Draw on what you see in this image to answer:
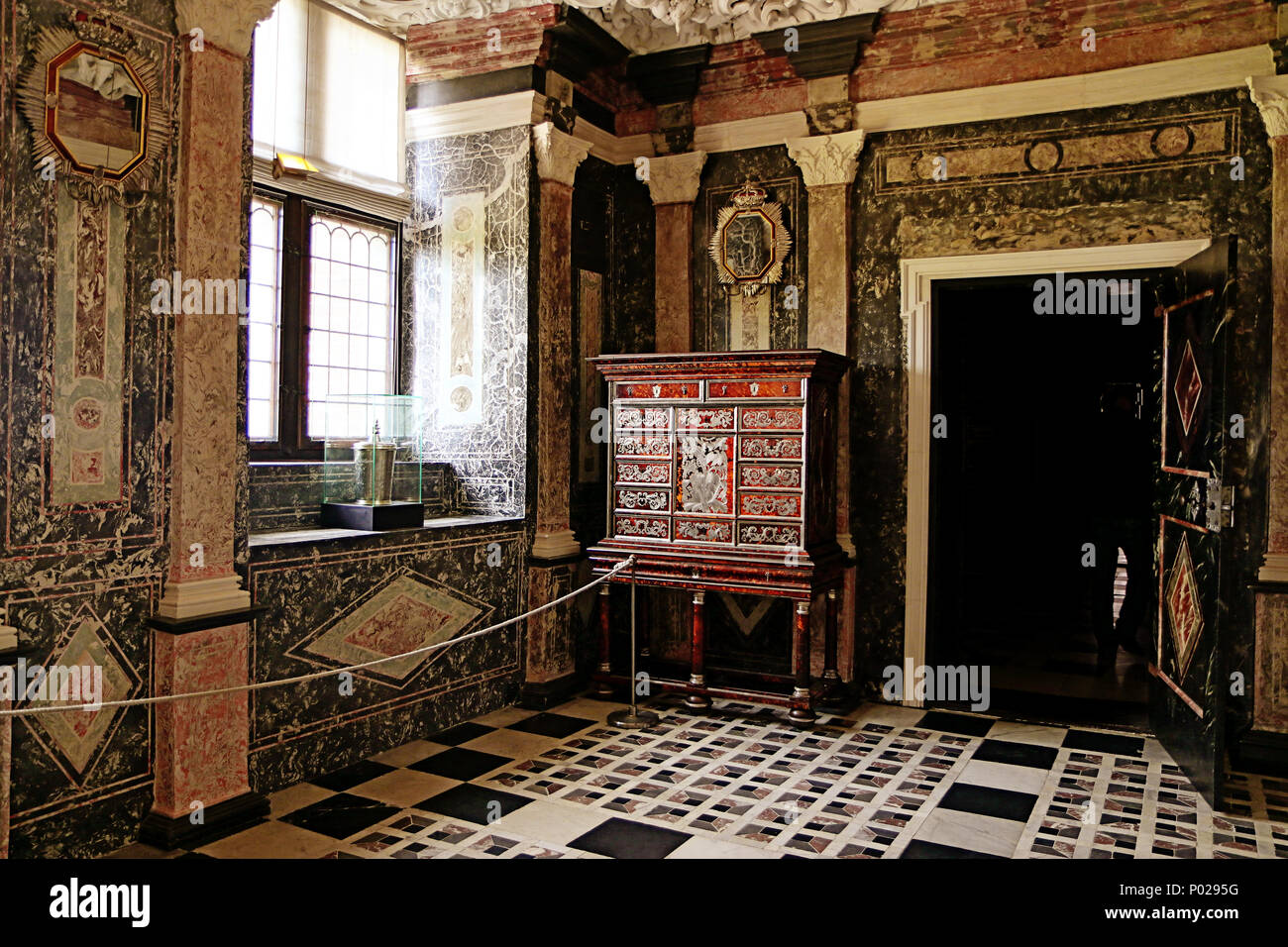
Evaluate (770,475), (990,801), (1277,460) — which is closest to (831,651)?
(770,475)

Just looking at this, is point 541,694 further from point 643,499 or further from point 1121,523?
point 1121,523

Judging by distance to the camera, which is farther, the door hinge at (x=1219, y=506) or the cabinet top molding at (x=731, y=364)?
the cabinet top molding at (x=731, y=364)

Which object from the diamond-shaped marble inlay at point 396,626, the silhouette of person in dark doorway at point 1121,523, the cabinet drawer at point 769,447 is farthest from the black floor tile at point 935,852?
the silhouette of person in dark doorway at point 1121,523

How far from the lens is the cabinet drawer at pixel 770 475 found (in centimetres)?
616

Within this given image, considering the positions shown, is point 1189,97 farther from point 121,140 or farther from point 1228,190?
point 121,140

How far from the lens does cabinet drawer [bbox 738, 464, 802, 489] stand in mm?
6164

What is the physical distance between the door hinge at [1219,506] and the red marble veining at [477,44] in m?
4.71

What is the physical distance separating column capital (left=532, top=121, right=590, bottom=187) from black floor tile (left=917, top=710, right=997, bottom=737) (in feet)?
14.1

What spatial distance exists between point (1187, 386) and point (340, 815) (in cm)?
492

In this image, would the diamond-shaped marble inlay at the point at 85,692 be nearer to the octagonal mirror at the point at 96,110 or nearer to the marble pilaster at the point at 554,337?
the octagonal mirror at the point at 96,110

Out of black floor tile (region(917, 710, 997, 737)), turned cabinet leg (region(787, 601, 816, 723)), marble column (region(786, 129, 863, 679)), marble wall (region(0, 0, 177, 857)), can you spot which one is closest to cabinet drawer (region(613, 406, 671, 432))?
marble column (region(786, 129, 863, 679))

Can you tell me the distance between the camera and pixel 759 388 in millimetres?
6246

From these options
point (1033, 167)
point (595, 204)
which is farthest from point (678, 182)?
point (1033, 167)

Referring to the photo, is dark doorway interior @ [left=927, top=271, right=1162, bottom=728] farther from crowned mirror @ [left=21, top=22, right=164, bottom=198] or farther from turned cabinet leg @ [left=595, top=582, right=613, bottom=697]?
crowned mirror @ [left=21, top=22, right=164, bottom=198]
